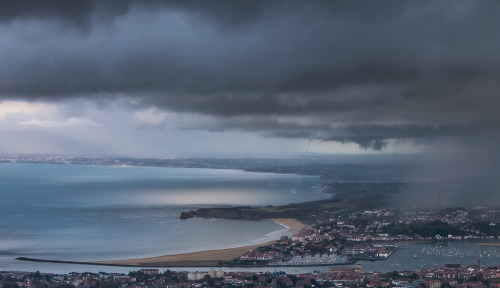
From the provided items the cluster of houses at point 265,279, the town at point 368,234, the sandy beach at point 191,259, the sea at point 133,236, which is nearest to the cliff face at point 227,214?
the sea at point 133,236

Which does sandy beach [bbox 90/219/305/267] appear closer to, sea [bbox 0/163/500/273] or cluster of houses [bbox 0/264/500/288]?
sea [bbox 0/163/500/273]

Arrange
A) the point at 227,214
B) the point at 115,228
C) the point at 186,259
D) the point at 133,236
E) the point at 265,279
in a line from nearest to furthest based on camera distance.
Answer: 1. the point at 265,279
2. the point at 186,259
3. the point at 133,236
4. the point at 115,228
5. the point at 227,214

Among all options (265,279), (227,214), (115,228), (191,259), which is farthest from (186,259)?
(227,214)

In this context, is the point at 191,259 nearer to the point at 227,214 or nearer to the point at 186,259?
the point at 186,259

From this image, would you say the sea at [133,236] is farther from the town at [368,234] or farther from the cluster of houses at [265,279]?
the cluster of houses at [265,279]

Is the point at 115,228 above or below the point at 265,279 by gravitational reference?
above

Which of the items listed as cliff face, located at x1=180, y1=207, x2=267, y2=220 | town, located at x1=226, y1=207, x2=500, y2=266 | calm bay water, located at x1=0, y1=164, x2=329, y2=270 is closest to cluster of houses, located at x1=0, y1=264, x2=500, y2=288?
town, located at x1=226, y1=207, x2=500, y2=266

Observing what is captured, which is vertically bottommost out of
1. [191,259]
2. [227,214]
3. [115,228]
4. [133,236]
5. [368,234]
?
[191,259]

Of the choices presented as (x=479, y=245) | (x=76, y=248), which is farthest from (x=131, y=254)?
(x=479, y=245)

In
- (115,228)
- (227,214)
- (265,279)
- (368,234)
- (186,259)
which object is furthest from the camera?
(227,214)

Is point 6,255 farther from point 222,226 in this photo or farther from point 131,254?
point 222,226

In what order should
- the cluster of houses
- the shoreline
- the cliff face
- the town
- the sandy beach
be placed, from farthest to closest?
the cliff face → the town → the sandy beach → the shoreline → the cluster of houses
